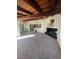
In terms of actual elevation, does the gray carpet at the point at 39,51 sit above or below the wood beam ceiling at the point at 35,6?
below

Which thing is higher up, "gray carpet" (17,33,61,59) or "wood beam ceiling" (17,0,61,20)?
"wood beam ceiling" (17,0,61,20)

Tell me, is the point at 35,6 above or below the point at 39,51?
above

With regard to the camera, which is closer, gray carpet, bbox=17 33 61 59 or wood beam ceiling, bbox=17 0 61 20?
wood beam ceiling, bbox=17 0 61 20

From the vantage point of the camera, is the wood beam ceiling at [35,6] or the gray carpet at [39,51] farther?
the gray carpet at [39,51]

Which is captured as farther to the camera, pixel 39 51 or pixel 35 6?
pixel 39 51
